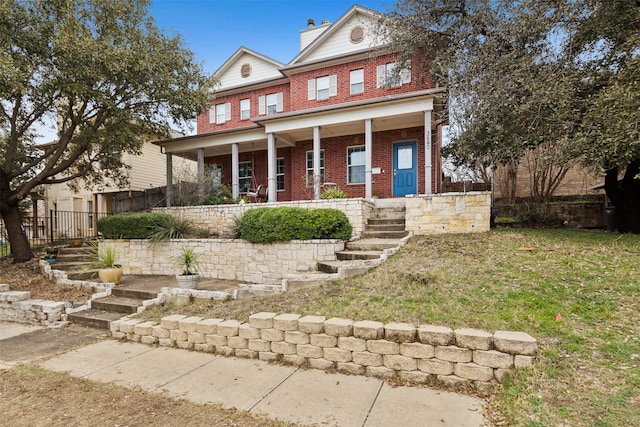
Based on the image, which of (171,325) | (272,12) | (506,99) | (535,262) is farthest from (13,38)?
(535,262)

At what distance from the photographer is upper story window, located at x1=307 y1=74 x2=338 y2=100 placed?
13.5m

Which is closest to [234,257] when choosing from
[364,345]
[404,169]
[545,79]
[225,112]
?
[364,345]

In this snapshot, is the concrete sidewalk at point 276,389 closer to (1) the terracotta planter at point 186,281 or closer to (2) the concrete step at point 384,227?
(1) the terracotta planter at point 186,281

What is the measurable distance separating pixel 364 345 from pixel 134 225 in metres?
8.64

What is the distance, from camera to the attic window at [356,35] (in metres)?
13.3

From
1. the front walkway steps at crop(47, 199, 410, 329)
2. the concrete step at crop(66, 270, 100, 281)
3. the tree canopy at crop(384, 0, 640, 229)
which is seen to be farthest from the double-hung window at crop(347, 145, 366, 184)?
the concrete step at crop(66, 270, 100, 281)

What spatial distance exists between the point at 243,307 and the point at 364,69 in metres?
11.2

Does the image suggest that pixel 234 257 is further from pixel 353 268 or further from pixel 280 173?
pixel 280 173

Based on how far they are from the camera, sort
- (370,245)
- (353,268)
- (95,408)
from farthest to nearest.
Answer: (370,245), (353,268), (95,408)

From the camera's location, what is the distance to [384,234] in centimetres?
840

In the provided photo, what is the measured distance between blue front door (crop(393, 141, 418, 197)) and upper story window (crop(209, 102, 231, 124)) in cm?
865

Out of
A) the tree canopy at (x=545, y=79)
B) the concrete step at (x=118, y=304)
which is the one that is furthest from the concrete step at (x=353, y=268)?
the tree canopy at (x=545, y=79)

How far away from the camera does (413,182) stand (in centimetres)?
1217

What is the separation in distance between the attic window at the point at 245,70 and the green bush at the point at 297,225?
35.2 feet
